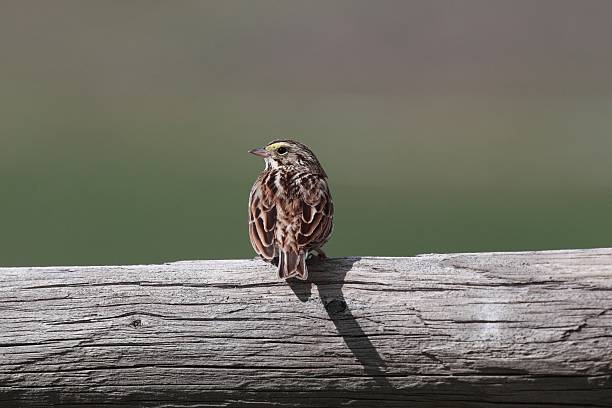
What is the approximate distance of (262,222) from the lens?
493 centimetres

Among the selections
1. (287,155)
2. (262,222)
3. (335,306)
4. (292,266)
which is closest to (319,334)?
(335,306)

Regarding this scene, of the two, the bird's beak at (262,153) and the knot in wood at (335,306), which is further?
the bird's beak at (262,153)

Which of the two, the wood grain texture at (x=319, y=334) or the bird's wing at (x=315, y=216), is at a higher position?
the bird's wing at (x=315, y=216)

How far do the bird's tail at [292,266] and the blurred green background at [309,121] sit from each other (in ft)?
38.5

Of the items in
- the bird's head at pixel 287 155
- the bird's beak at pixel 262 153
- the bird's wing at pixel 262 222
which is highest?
the bird's beak at pixel 262 153

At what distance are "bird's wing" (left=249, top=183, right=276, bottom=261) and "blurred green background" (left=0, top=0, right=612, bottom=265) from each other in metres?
11.0

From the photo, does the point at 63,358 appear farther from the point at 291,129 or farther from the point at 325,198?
the point at 291,129

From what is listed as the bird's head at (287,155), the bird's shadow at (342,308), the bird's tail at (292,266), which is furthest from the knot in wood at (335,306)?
the bird's head at (287,155)

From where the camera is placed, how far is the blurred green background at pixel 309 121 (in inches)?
794

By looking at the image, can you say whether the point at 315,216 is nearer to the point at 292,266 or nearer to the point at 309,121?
the point at 292,266

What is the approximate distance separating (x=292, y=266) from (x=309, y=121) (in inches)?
960

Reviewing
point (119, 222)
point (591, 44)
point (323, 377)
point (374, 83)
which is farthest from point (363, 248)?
point (591, 44)

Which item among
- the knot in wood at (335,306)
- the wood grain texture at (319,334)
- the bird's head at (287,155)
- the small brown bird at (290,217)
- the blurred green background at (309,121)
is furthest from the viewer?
the blurred green background at (309,121)

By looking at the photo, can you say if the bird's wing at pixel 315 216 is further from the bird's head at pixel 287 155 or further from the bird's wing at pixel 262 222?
the bird's head at pixel 287 155
